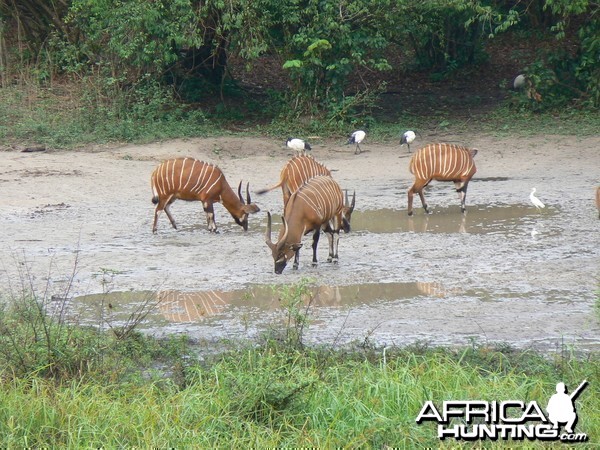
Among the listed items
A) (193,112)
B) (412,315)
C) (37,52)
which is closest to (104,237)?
(412,315)

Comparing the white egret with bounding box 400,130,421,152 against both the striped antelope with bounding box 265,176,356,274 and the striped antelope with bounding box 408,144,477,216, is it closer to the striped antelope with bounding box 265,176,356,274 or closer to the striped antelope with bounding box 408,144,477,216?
the striped antelope with bounding box 408,144,477,216

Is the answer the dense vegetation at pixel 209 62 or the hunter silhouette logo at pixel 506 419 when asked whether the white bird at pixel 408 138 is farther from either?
the hunter silhouette logo at pixel 506 419

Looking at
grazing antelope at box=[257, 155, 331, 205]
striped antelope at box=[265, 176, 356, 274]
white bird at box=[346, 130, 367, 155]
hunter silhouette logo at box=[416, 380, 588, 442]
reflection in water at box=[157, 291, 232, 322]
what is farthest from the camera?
white bird at box=[346, 130, 367, 155]

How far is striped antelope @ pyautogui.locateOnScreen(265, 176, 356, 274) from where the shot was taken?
9.42 metres

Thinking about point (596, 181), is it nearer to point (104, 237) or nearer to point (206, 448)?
point (104, 237)

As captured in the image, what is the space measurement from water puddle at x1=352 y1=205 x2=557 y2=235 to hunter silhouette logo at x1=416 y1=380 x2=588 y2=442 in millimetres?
6252

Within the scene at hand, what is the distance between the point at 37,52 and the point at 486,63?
1026 centimetres

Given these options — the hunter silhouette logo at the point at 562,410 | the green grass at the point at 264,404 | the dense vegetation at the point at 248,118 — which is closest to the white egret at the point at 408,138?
the dense vegetation at the point at 248,118

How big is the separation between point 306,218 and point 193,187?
2.51 metres

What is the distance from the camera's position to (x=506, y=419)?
195 inches

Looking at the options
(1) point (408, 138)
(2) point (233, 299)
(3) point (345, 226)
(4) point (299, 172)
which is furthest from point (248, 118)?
(2) point (233, 299)

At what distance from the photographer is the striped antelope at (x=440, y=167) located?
12.6 m

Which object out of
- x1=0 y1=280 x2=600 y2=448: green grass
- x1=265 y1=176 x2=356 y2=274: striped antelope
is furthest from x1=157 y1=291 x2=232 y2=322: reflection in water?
x1=0 y1=280 x2=600 y2=448: green grass

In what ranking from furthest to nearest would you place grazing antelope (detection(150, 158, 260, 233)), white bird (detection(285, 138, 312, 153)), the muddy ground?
1. white bird (detection(285, 138, 312, 153))
2. grazing antelope (detection(150, 158, 260, 233))
3. the muddy ground
